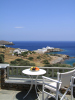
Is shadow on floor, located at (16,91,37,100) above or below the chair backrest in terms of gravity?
below

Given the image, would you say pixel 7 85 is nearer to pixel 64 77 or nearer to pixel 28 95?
pixel 28 95

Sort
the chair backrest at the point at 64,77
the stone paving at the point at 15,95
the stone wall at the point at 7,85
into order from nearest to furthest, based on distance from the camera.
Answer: the chair backrest at the point at 64,77 < the stone paving at the point at 15,95 < the stone wall at the point at 7,85

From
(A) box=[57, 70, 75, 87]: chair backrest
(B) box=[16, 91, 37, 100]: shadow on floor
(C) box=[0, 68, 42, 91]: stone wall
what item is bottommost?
(B) box=[16, 91, 37, 100]: shadow on floor

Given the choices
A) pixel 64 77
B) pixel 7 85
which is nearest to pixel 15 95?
pixel 7 85

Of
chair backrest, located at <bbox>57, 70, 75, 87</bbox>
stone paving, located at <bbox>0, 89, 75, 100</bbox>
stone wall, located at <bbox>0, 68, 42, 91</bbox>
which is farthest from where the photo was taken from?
stone wall, located at <bbox>0, 68, 42, 91</bbox>

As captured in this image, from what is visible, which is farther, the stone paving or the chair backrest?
the stone paving

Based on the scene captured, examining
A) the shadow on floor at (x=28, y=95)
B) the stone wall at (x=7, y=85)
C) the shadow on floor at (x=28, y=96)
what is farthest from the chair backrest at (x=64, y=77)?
the stone wall at (x=7, y=85)

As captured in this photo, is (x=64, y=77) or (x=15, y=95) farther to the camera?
(x=15, y=95)

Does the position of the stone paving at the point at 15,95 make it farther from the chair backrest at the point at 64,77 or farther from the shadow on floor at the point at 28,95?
the chair backrest at the point at 64,77

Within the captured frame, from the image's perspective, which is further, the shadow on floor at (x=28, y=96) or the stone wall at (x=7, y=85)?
the stone wall at (x=7, y=85)

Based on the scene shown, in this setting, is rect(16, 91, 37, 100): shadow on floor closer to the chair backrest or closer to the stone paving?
the stone paving

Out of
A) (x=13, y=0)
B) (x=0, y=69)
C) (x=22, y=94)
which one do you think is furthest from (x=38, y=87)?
(x=13, y=0)

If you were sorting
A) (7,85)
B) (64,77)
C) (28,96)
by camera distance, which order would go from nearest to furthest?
(64,77)
(28,96)
(7,85)

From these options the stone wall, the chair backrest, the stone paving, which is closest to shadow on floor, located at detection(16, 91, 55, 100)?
the stone paving
